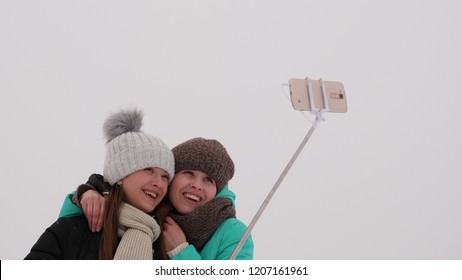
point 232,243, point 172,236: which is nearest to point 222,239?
point 232,243

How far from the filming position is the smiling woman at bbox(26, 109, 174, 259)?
7.03 ft

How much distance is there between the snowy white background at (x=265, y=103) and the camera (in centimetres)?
646

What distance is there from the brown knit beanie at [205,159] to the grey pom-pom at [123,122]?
187mm

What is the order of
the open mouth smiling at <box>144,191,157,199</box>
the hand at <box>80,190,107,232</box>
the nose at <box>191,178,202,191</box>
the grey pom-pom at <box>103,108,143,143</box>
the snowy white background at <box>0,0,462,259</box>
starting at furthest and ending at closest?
the snowy white background at <box>0,0,462,259</box>, the grey pom-pom at <box>103,108,143,143</box>, the nose at <box>191,178,202,191</box>, the open mouth smiling at <box>144,191,157,199</box>, the hand at <box>80,190,107,232</box>

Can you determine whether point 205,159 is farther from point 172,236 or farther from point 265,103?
point 265,103

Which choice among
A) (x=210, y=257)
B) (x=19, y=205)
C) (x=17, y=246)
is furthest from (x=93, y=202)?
(x=19, y=205)

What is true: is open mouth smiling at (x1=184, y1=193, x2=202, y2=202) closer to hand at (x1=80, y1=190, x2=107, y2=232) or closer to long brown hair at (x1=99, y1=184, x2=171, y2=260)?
long brown hair at (x1=99, y1=184, x2=171, y2=260)

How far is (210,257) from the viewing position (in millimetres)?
2320

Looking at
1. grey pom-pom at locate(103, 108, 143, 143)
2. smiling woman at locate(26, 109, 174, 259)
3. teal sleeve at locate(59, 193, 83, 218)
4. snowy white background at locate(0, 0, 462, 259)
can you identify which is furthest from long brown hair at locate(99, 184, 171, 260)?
snowy white background at locate(0, 0, 462, 259)

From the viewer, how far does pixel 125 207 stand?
2.24 metres

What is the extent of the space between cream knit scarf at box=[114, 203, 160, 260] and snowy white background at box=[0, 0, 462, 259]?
139 inches

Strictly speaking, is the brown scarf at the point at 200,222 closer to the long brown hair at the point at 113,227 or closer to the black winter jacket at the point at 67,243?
the long brown hair at the point at 113,227

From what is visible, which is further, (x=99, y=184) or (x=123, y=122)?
(x=123, y=122)

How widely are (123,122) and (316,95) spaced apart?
2.46 feet
